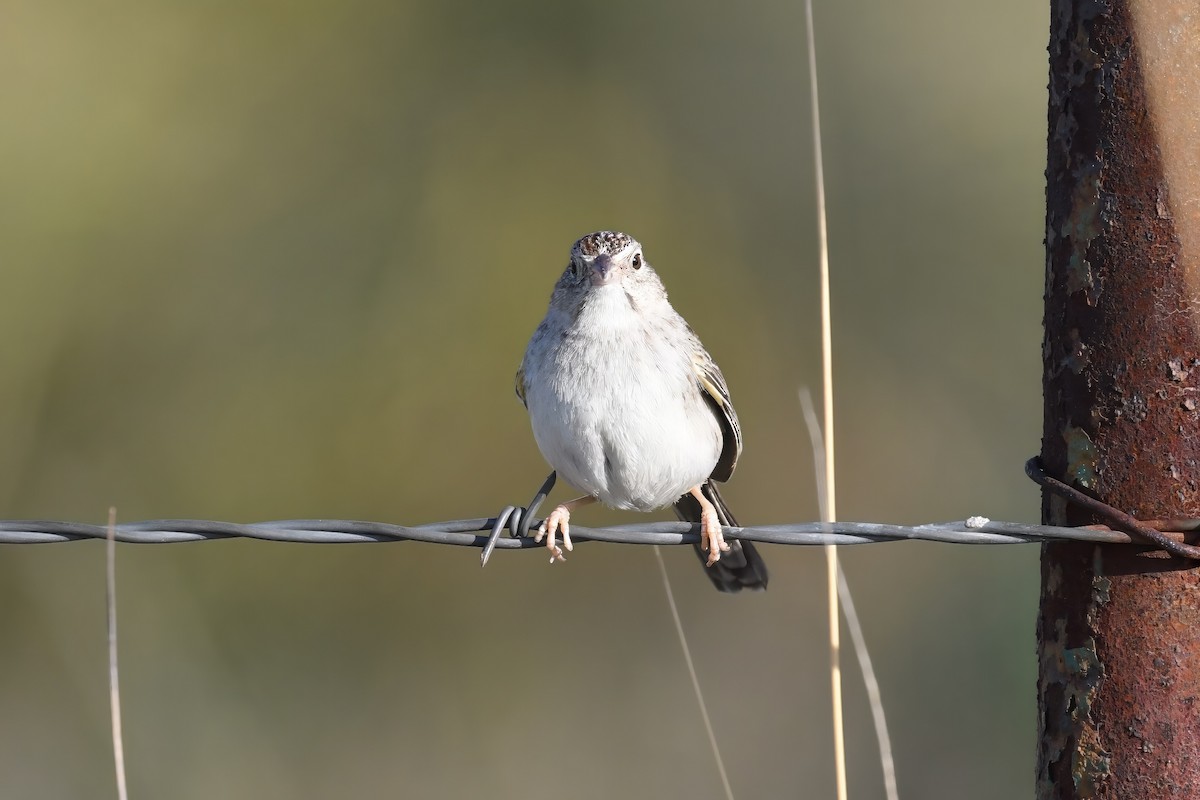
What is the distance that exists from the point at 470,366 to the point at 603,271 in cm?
506

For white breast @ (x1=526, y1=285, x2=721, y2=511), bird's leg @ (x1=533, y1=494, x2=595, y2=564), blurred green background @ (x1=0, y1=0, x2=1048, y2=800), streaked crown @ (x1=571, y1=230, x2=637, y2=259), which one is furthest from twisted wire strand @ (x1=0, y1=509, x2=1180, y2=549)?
blurred green background @ (x1=0, y1=0, x2=1048, y2=800)

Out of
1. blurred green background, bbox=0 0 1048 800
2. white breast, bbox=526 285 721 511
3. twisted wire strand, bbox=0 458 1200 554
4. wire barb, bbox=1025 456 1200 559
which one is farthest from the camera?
blurred green background, bbox=0 0 1048 800

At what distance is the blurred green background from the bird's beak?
172 inches

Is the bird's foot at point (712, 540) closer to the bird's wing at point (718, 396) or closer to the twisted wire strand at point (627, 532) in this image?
the bird's wing at point (718, 396)

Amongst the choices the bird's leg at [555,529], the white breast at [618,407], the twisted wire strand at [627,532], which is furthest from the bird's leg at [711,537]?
the twisted wire strand at [627,532]

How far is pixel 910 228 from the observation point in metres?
10.7

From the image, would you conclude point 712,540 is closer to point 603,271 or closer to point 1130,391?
point 603,271

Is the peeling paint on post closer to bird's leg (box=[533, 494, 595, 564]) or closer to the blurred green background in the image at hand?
bird's leg (box=[533, 494, 595, 564])

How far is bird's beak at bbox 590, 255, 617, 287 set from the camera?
17.5 feet

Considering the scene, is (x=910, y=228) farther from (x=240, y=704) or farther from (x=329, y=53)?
(x=240, y=704)

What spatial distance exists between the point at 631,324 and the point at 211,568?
18.7ft

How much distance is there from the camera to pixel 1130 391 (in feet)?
11.2

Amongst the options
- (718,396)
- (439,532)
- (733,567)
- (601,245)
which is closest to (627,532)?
(439,532)

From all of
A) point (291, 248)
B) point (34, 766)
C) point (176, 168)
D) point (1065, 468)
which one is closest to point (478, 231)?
point (291, 248)
